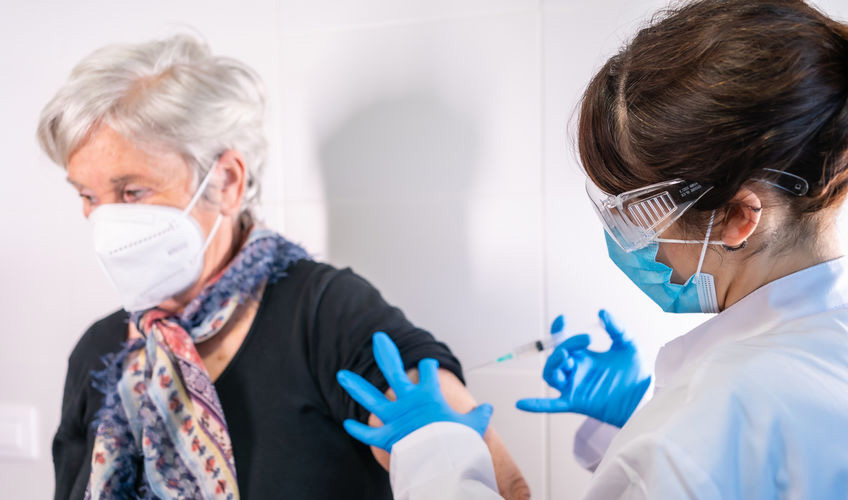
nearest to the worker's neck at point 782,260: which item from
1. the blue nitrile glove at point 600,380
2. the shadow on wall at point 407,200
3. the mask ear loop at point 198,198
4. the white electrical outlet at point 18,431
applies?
the blue nitrile glove at point 600,380

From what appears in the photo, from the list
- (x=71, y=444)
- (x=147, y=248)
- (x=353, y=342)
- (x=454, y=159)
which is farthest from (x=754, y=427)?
(x=71, y=444)

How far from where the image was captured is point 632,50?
0.77 metres

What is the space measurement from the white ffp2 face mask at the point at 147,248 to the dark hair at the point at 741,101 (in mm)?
829

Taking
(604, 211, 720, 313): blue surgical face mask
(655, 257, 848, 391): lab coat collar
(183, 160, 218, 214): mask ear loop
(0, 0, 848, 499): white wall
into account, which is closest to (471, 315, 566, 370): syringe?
(0, 0, 848, 499): white wall

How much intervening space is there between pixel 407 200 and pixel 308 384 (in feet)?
1.53

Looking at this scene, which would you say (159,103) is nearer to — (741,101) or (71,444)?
(71,444)

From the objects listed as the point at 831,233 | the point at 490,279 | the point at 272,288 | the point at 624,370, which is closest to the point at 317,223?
the point at 272,288

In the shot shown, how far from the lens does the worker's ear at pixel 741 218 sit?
70 cm

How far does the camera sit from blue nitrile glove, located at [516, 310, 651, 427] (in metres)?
1.16

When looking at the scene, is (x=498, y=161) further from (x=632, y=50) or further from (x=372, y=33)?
(x=632, y=50)

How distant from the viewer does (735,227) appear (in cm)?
73

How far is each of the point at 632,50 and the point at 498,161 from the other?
0.63m

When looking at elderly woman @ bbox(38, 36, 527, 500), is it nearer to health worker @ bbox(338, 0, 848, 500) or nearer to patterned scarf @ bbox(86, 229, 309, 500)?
patterned scarf @ bbox(86, 229, 309, 500)

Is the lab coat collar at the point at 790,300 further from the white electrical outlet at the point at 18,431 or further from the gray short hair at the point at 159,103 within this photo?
the white electrical outlet at the point at 18,431
